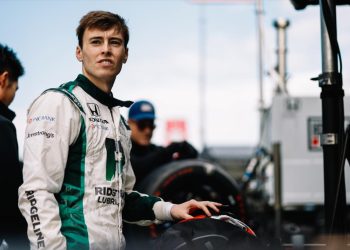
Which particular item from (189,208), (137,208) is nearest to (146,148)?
(137,208)

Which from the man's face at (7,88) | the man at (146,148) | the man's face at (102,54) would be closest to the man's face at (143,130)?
the man at (146,148)

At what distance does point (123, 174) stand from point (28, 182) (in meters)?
0.47

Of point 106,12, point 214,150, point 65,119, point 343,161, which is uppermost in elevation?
point 106,12

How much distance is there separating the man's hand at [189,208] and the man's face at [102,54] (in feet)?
1.99

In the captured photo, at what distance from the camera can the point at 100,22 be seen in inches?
109

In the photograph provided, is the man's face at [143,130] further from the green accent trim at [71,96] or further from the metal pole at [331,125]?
the green accent trim at [71,96]

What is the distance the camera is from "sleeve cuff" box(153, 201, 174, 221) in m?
2.94

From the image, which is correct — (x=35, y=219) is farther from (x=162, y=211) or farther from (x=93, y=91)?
(x=162, y=211)

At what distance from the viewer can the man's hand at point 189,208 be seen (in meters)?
2.82

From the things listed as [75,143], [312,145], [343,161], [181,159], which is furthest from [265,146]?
[75,143]

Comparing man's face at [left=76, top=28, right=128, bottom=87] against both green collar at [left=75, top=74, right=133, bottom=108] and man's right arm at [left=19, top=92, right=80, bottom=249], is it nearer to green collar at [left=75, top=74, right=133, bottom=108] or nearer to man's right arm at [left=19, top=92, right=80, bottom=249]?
green collar at [left=75, top=74, right=133, bottom=108]

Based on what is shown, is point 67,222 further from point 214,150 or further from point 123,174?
point 214,150

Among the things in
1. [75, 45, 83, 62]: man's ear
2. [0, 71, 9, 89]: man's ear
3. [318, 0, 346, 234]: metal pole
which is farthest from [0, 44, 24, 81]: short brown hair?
[318, 0, 346, 234]: metal pole

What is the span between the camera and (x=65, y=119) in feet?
8.19
